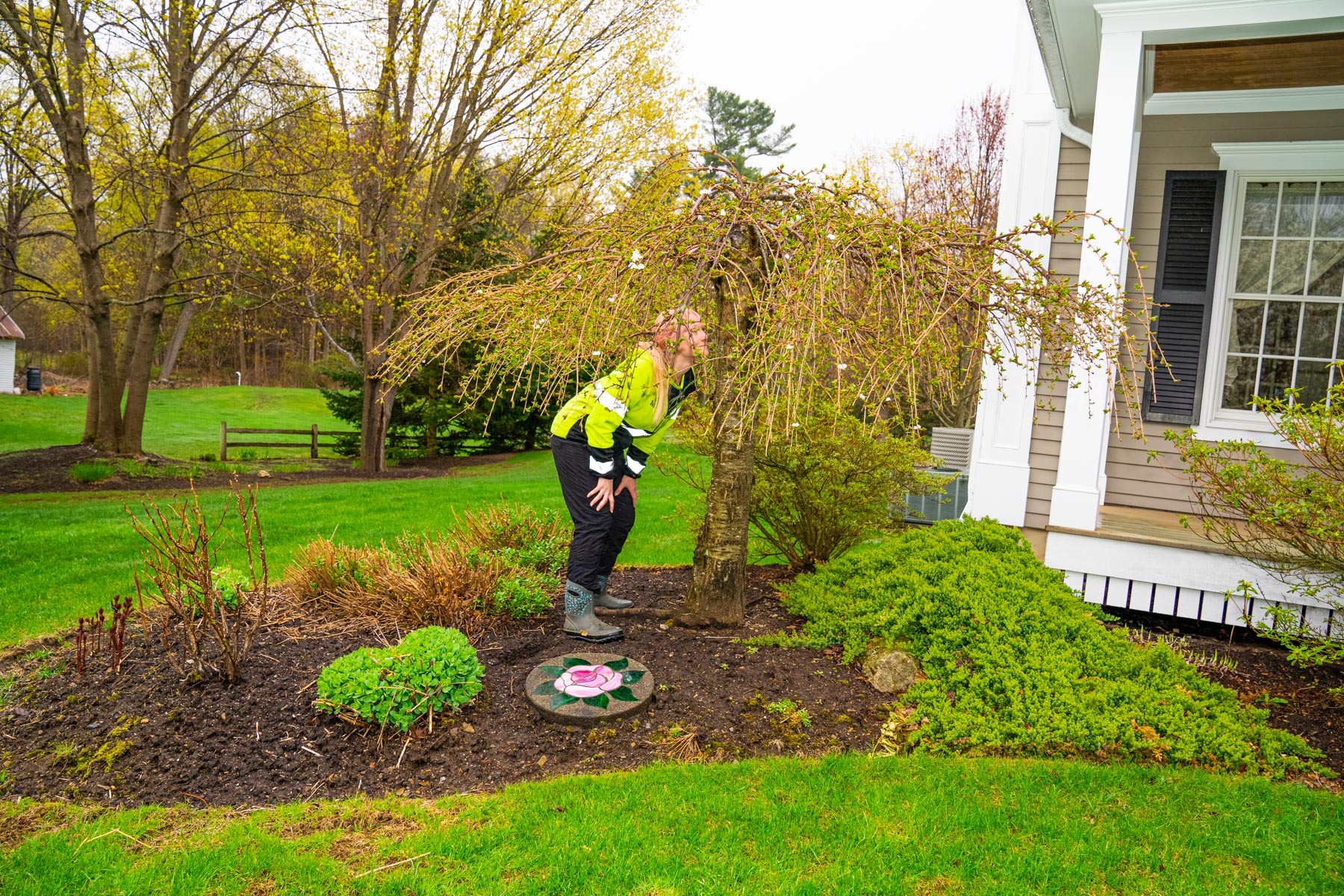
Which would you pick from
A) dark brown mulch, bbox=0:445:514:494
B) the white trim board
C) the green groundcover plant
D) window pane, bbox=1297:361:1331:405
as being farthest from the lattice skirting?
dark brown mulch, bbox=0:445:514:494

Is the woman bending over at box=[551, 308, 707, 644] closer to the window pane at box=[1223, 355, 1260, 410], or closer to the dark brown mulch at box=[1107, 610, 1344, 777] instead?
the dark brown mulch at box=[1107, 610, 1344, 777]

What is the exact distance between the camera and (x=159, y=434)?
66.8 feet

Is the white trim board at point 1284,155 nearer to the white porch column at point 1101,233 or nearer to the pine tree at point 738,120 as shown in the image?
the white porch column at point 1101,233

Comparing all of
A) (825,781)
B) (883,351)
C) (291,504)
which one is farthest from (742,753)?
(291,504)

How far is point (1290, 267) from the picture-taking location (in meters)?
6.07

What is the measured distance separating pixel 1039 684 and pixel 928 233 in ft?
6.72

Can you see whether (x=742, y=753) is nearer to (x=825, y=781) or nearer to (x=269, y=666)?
(x=825, y=781)

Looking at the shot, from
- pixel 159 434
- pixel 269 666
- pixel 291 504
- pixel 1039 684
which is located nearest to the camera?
pixel 1039 684

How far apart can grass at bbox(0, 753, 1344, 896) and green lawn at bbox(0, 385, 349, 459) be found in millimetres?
16069

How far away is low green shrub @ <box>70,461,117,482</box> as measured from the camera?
10.5 meters

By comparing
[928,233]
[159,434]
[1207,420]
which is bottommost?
[159,434]

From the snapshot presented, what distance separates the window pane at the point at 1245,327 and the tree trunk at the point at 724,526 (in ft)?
15.0

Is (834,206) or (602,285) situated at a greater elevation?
(834,206)

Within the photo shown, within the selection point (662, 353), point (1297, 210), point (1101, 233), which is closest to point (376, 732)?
point (662, 353)
